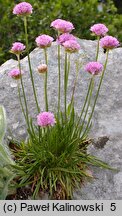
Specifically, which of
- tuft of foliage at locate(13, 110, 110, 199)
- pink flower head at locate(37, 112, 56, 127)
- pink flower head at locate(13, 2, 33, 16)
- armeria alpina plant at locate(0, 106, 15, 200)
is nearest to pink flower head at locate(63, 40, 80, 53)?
pink flower head at locate(13, 2, 33, 16)

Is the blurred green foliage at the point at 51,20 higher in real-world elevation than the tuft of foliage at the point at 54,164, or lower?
higher

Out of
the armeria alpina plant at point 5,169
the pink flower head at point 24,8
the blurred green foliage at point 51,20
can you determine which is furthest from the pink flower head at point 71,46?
the blurred green foliage at point 51,20

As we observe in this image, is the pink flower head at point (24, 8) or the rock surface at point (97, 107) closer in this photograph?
the pink flower head at point (24, 8)

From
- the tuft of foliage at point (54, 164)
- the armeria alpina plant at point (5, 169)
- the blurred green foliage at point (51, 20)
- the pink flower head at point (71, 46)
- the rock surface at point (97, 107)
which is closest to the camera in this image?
the pink flower head at point (71, 46)

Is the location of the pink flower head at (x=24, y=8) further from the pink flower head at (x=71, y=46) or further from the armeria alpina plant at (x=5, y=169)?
the armeria alpina plant at (x=5, y=169)

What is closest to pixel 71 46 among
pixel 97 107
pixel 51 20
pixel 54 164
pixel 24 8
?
pixel 24 8

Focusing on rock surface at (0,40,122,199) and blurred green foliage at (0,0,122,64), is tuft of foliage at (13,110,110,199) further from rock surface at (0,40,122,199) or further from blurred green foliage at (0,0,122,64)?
blurred green foliage at (0,0,122,64)

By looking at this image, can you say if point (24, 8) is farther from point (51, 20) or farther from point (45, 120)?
point (51, 20)

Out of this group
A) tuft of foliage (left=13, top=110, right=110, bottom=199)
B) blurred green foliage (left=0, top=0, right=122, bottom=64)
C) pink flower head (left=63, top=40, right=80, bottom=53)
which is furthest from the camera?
blurred green foliage (left=0, top=0, right=122, bottom=64)
